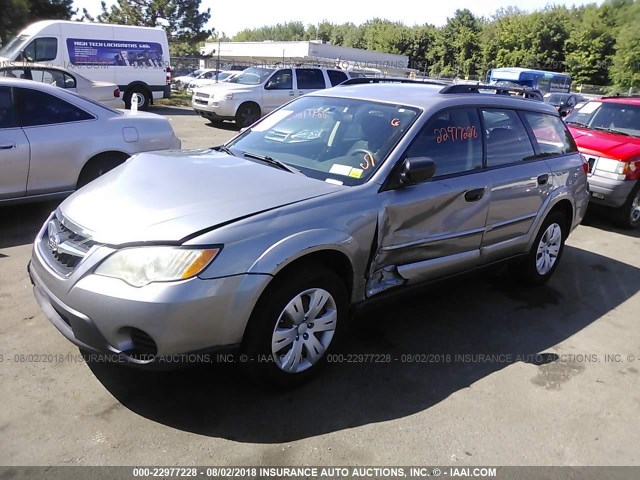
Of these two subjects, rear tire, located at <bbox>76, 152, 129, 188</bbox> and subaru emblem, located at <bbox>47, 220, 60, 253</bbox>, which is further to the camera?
rear tire, located at <bbox>76, 152, 129, 188</bbox>

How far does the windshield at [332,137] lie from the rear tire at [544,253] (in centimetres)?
206

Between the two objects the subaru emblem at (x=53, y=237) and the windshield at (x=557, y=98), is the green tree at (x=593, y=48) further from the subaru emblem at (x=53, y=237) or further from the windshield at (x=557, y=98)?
the subaru emblem at (x=53, y=237)

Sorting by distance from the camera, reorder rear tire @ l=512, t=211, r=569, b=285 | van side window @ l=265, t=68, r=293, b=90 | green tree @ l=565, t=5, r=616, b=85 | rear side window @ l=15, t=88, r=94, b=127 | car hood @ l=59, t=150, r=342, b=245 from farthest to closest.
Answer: green tree @ l=565, t=5, r=616, b=85 < van side window @ l=265, t=68, r=293, b=90 < rear side window @ l=15, t=88, r=94, b=127 < rear tire @ l=512, t=211, r=569, b=285 < car hood @ l=59, t=150, r=342, b=245

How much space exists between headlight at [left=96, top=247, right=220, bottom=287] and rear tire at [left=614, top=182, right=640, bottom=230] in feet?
22.9

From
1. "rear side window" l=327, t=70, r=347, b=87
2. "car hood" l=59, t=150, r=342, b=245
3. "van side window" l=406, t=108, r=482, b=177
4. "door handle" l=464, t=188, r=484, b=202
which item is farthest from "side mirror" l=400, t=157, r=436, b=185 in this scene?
"rear side window" l=327, t=70, r=347, b=87

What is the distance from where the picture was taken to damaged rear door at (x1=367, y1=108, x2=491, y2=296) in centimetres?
343

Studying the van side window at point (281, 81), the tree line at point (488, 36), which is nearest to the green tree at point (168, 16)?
the tree line at point (488, 36)

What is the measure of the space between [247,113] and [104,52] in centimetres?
614

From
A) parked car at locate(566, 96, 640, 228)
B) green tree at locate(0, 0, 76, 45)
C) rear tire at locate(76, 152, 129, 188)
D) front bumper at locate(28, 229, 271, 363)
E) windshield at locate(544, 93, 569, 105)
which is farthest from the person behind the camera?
green tree at locate(0, 0, 76, 45)

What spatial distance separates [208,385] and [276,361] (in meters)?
0.50

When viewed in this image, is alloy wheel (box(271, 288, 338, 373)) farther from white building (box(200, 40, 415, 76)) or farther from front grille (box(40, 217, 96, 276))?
white building (box(200, 40, 415, 76))

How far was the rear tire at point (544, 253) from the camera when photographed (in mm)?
4902

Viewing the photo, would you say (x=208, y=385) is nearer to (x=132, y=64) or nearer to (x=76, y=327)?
(x=76, y=327)

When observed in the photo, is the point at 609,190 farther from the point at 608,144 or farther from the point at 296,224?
the point at 296,224
